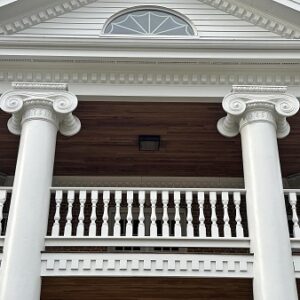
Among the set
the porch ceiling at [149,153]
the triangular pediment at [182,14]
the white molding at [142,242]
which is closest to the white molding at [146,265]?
the white molding at [142,242]

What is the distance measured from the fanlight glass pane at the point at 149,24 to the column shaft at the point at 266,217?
306 centimetres

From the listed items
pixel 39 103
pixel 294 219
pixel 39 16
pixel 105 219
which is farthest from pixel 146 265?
pixel 39 16

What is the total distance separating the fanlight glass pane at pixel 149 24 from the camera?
9.98 meters

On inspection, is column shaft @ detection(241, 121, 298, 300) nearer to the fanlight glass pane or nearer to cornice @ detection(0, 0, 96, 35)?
the fanlight glass pane

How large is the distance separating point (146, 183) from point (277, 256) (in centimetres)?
480

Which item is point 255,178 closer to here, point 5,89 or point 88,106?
point 88,106

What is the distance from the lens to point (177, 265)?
7.11 m

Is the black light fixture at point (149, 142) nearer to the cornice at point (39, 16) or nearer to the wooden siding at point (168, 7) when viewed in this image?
the wooden siding at point (168, 7)

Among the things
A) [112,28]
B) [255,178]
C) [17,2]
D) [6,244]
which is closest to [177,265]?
[255,178]

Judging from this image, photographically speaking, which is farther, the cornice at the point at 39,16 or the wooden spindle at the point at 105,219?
the cornice at the point at 39,16

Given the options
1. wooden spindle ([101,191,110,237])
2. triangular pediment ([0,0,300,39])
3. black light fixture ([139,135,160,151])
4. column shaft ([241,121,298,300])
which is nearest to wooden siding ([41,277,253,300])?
wooden spindle ([101,191,110,237])

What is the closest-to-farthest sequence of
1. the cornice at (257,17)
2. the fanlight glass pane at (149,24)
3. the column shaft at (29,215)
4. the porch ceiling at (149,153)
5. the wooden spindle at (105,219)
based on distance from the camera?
1. the column shaft at (29,215)
2. the wooden spindle at (105,219)
3. the porch ceiling at (149,153)
4. the cornice at (257,17)
5. the fanlight glass pane at (149,24)

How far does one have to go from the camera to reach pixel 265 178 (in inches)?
292

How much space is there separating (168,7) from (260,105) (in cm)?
346
